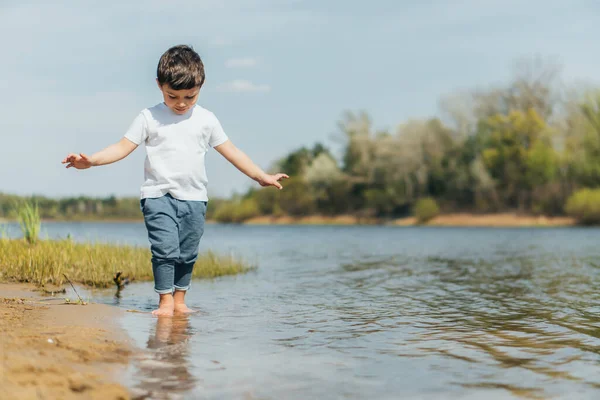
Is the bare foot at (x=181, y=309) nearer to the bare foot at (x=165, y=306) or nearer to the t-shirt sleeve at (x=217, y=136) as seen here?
the bare foot at (x=165, y=306)

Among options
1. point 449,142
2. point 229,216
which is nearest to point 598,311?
point 449,142

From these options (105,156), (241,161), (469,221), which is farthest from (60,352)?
(469,221)

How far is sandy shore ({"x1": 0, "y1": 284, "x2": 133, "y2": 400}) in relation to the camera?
8.64 feet

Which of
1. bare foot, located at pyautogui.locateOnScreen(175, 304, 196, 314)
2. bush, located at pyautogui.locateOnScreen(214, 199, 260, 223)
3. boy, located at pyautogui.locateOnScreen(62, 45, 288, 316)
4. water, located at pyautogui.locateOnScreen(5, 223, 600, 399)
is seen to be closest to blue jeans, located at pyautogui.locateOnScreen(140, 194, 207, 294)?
boy, located at pyautogui.locateOnScreen(62, 45, 288, 316)

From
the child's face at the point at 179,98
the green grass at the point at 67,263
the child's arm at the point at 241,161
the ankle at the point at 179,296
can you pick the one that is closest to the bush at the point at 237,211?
the green grass at the point at 67,263

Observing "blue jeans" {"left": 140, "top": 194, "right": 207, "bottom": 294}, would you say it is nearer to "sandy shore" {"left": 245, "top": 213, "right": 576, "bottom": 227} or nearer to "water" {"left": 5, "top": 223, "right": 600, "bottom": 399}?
"water" {"left": 5, "top": 223, "right": 600, "bottom": 399}

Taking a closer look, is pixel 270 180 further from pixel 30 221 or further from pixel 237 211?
pixel 237 211

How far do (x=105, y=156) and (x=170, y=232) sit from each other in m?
0.74

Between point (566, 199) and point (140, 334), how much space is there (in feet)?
167

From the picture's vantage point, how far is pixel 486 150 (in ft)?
172

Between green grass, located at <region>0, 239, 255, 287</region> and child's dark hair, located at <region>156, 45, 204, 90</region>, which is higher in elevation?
child's dark hair, located at <region>156, 45, 204, 90</region>

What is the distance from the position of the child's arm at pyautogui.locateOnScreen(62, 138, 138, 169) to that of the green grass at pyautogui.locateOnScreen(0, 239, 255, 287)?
8.16 ft

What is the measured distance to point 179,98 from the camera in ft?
15.9

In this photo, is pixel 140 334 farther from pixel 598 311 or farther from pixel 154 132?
pixel 598 311
